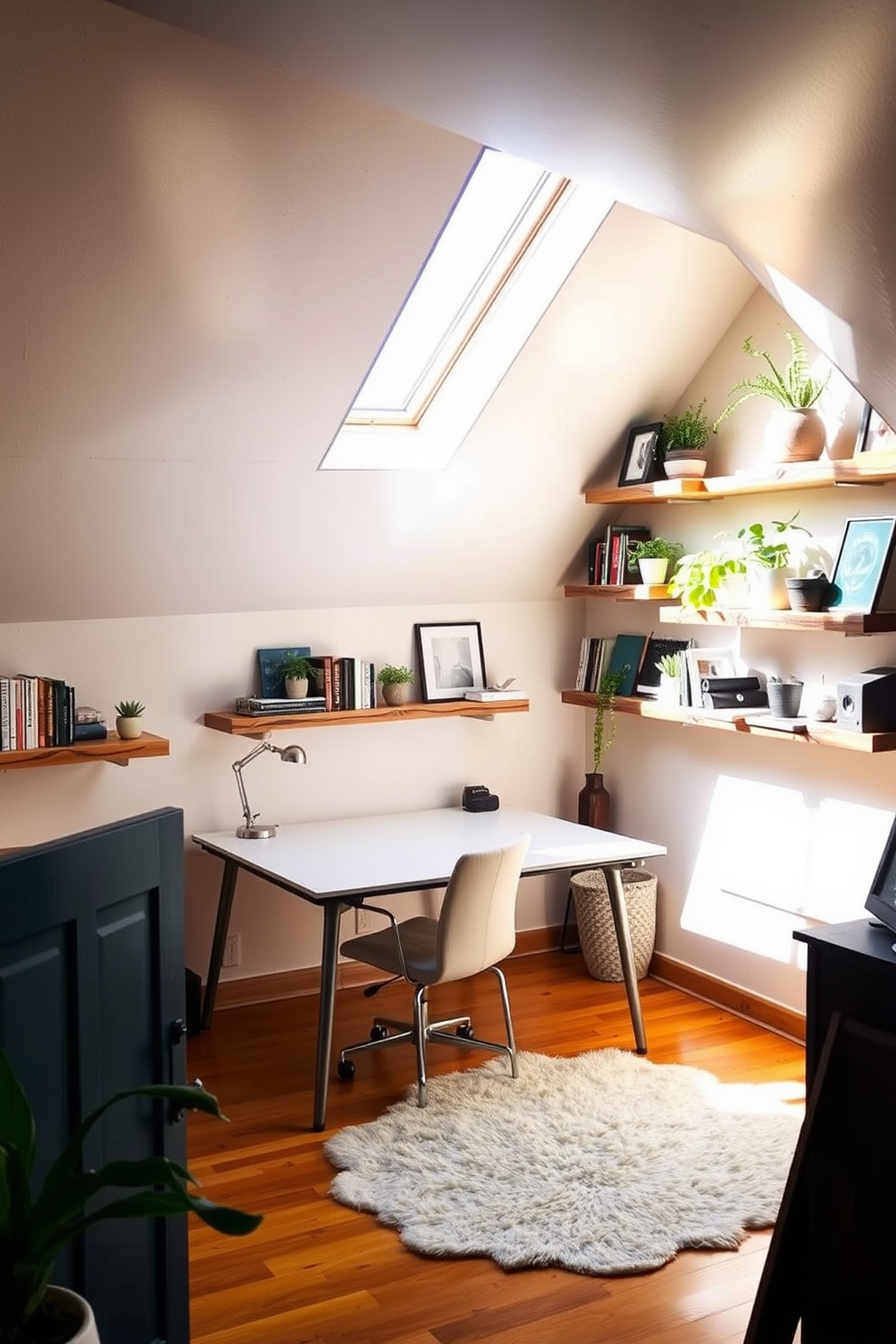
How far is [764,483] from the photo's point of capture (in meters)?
4.29

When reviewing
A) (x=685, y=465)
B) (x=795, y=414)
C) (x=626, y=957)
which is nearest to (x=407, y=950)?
(x=626, y=957)

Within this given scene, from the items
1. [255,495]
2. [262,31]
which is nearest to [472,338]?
[255,495]

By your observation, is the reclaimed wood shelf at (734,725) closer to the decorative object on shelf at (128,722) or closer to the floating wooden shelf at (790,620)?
the floating wooden shelf at (790,620)

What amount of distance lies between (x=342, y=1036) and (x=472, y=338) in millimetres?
2420

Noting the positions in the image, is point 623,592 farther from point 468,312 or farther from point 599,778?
point 468,312

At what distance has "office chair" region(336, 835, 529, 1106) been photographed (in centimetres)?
384

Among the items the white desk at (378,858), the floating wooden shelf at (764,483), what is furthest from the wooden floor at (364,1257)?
the floating wooden shelf at (764,483)

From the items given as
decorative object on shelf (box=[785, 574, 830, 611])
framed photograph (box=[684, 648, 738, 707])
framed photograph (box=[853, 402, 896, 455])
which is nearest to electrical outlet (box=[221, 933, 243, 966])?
framed photograph (box=[684, 648, 738, 707])

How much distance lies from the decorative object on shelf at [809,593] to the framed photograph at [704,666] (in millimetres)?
Result: 568

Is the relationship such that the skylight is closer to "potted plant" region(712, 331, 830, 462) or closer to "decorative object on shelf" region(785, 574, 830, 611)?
"potted plant" region(712, 331, 830, 462)

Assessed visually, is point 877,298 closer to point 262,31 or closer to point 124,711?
point 262,31

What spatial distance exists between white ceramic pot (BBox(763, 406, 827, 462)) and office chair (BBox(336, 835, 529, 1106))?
1.50 meters

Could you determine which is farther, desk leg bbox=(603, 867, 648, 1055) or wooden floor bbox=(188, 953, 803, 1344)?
Answer: desk leg bbox=(603, 867, 648, 1055)

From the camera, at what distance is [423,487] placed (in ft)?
15.6
